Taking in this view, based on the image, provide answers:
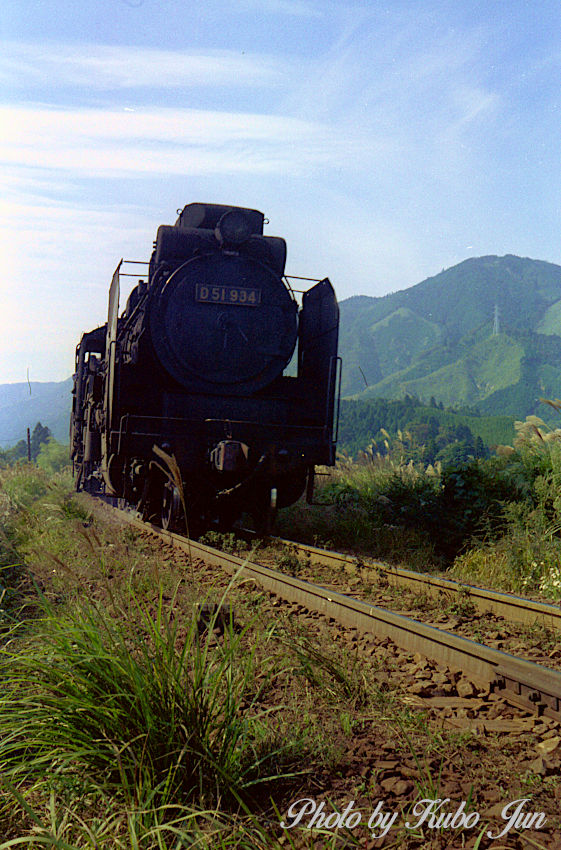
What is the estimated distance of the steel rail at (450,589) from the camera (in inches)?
192

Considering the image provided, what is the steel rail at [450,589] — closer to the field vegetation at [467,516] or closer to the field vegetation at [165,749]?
the field vegetation at [467,516]

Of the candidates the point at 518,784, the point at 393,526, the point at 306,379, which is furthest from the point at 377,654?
the point at 306,379

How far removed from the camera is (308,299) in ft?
31.0

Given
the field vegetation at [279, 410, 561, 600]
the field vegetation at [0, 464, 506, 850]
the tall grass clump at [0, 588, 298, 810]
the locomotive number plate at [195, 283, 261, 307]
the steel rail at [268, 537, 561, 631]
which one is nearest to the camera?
the field vegetation at [0, 464, 506, 850]

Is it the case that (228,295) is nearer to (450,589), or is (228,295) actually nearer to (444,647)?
(450,589)

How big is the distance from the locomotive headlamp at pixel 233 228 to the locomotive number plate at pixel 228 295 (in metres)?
0.58

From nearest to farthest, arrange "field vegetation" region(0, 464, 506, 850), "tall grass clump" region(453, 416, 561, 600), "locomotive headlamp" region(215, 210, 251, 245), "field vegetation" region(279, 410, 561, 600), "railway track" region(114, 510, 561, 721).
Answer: "field vegetation" region(0, 464, 506, 850)
"railway track" region(114, 510, 561, 721)
"tall grass clump" region(453, 416, 561, 600)
"field vegetation" region(279, 410, 561, 600)
"locomotive headlamp" region(215, 210, 251, 245)

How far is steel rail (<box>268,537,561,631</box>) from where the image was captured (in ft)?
16.0

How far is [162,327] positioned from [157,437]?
1290 mm

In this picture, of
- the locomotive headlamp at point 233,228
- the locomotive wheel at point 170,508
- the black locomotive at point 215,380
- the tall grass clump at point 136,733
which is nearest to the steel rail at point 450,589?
the black locomotive at point 215,380

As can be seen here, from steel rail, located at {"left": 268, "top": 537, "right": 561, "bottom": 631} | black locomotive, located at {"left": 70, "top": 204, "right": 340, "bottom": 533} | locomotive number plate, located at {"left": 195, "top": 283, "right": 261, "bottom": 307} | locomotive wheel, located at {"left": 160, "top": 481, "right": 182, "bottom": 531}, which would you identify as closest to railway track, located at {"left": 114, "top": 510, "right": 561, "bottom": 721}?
steel rail, located at {"left": 268, "top": 537, "right": 561, "bottom": 631}

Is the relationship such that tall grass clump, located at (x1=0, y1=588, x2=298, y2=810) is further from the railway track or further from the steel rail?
the steel rail

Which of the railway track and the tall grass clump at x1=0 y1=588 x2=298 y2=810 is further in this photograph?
the railway track

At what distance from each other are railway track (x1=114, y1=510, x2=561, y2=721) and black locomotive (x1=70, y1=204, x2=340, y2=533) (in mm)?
2354
